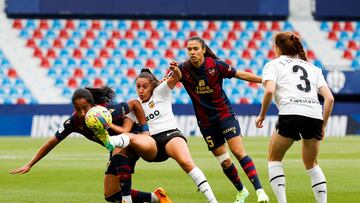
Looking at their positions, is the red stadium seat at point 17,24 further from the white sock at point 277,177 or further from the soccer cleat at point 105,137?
the white sock at point 277,177

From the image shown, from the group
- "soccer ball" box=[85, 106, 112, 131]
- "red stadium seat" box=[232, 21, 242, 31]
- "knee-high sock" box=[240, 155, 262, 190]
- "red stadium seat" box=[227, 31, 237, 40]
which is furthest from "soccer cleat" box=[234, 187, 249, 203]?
"red stadium seat" box=[232, 21, 242, 31]

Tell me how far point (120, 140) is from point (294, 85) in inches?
73.3

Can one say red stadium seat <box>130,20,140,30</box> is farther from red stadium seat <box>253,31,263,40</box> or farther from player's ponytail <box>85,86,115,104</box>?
player's ponytail <box>85,86,115,104</box>

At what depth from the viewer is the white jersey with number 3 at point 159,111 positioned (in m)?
10.1

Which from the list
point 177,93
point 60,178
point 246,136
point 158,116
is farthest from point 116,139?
point 177,93

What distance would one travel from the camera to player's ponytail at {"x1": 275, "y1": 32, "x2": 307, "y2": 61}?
30.3 feet

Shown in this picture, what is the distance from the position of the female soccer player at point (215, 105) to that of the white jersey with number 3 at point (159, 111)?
0.74 metres

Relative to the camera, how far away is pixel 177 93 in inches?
1387

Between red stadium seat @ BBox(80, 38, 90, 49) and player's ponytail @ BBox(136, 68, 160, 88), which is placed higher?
red stadium seat @ BBox(80, 38, 90, 49)

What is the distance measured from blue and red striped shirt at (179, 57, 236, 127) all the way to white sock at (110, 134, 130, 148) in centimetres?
176

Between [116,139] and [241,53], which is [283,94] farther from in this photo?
[241,53]

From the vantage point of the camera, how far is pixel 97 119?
29.2 feet

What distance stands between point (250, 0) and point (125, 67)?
18.7 feet

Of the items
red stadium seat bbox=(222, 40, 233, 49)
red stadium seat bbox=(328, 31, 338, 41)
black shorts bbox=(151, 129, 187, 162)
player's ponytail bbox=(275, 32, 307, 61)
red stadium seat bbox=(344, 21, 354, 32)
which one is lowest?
black shorts bbox=(151, 129, 187, 162)
